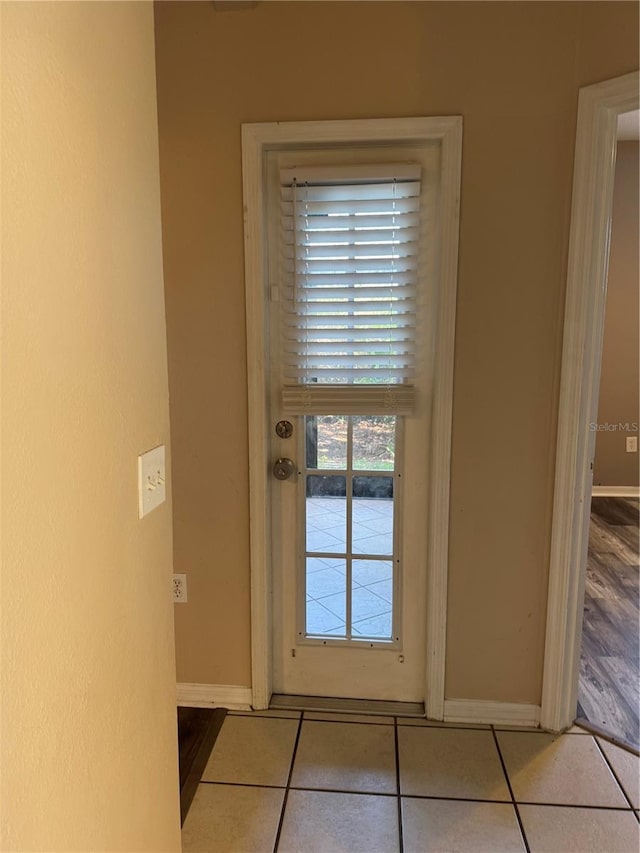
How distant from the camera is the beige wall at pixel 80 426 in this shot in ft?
2.14

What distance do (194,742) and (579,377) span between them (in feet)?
5.85

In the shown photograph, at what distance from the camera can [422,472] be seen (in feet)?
6.68

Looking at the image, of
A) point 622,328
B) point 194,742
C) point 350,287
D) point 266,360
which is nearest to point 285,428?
point 266,360

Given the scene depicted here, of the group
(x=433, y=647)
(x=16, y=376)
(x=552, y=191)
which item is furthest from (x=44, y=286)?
(x=433, y=647)

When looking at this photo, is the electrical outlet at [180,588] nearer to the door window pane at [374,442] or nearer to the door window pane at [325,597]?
the door window pane at [325,597]

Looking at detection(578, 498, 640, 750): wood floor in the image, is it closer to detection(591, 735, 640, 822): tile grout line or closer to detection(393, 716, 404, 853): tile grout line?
detection(591, 735, 640, 822): tile grout line

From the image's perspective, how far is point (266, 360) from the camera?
198cm

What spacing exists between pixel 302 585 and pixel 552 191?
1617 millimetres

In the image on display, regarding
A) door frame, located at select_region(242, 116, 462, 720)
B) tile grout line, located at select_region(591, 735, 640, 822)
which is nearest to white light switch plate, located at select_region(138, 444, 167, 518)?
door frame, located at select_region(242, 116, 462, 720)

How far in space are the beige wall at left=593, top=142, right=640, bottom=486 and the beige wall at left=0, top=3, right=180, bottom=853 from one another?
4.48 metres

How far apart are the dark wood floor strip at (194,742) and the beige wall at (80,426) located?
659mm

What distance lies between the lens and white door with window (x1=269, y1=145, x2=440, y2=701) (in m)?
1.89

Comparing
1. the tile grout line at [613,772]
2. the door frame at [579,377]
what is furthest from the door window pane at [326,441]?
the tile grout line at [613,772]

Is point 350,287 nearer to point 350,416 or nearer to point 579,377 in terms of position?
point 350,416
